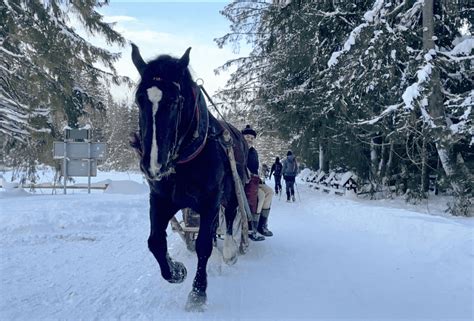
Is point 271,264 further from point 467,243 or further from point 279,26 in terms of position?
point 279,26

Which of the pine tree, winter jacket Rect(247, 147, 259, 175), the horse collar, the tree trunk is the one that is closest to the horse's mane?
the horse collar

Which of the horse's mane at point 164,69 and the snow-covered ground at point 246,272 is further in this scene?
the snow-covered ground at point 246,272

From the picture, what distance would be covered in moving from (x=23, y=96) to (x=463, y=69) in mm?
14306

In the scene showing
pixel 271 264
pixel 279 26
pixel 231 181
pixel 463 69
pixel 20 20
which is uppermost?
pixel 279 26

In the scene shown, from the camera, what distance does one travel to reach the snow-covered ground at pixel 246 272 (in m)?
4.14

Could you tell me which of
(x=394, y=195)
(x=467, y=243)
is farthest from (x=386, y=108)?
(x=467, y=243)

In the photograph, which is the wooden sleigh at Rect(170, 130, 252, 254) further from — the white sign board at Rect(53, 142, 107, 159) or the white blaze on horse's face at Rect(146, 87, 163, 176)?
the white sign board at Rect(53, 142, 107, 159)

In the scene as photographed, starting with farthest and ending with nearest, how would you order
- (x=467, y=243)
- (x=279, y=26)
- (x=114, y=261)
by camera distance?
(x=279, y=26) < (x=467, y=243) < (x=114, y=261)

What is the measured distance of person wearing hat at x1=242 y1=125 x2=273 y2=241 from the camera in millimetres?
7453

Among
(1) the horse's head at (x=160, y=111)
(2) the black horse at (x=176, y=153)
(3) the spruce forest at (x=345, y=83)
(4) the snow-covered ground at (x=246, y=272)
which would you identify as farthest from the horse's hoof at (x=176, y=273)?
(3) the spruce forest at (x=345, y=83)

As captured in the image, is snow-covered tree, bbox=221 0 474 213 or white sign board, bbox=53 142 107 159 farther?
white sign board, bbox=53 142 107 159

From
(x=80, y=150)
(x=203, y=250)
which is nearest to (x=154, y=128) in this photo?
(x=203, y=250)

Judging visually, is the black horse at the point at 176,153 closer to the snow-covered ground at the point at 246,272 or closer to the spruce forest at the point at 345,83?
the snow-covered ground at the point at 246,272

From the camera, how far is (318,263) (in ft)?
20.9
